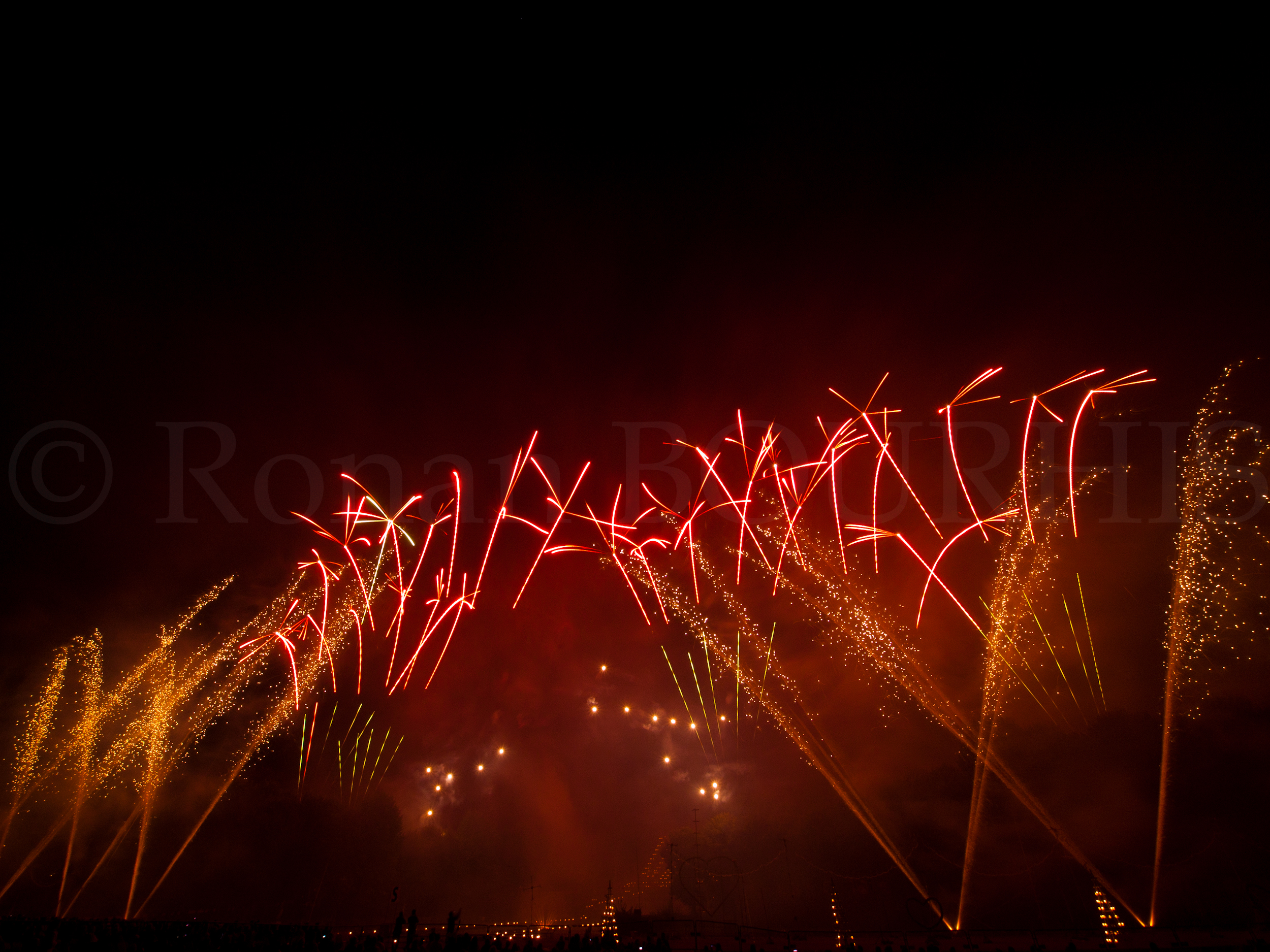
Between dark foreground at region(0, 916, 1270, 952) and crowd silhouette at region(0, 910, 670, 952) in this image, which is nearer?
crowd silhouette at region(0, 910, 670, 952)

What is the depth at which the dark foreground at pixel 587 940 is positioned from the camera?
11.5m

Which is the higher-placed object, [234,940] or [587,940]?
[234,940]

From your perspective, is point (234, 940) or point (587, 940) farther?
point (587, 940)

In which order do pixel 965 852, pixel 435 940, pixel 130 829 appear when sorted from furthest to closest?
1. pixel 130 829
2. pixel 965 852
3. pixel 435 940

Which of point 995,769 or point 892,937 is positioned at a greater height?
point 995,769

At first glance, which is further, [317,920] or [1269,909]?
[317,920]

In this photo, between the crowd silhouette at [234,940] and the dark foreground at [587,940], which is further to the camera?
the dark foreground at [587,940]

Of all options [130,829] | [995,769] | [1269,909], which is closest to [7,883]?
[130,829]

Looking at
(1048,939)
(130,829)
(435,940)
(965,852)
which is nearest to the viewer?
(435,940)

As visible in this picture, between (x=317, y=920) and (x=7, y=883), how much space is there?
38.1ft

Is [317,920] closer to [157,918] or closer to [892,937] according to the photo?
[157,918]

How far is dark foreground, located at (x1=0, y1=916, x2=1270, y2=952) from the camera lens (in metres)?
11.5

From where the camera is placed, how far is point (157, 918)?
23750 mm

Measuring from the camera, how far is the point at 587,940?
44.1ft
